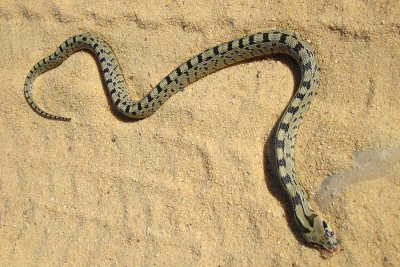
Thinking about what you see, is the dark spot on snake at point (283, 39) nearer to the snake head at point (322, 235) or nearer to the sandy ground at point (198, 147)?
the sandy ground at point (198, 147)

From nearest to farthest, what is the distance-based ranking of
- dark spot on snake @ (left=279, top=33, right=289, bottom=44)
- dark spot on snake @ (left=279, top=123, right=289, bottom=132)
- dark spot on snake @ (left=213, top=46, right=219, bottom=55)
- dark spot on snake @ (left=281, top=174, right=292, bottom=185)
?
dark spot on snake @ (left=281, top=174, right=292, bottom=185)
dark spot on snake @ (left=279, top=123, right=289, bottom=132)
dark spot on snake @ (left=279, top=33, right=289, bottom=44)
dark spot on snake @ (left=213, top=46, right=219, bottom=55)

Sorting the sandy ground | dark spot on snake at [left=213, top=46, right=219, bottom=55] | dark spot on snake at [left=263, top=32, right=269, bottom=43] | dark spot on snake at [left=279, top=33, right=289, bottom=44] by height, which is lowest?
the sandy ground

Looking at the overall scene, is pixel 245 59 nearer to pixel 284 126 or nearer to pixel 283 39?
pixel 283 39

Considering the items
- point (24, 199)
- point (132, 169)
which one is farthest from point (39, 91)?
point (132, 169)

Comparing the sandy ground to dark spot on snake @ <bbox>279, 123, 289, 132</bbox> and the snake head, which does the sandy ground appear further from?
dark spot on snake @ <bbox>279, 123, 289, 132</bbox>

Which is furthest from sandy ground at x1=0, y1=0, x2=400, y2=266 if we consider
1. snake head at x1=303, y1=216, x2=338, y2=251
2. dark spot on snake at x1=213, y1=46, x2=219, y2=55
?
dark spot on snake at x1=213, y1=46, x2=219, y2=55

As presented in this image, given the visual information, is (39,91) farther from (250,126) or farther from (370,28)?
(370,28)
